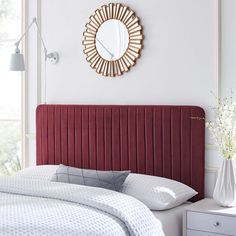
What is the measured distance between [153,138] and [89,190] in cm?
80

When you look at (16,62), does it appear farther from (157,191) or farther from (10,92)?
(157,191)

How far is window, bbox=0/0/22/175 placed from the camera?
15.2ft

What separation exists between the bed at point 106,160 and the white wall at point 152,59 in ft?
0.39

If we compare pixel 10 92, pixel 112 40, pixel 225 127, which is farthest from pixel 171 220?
pixel 10 92

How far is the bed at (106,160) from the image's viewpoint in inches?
101

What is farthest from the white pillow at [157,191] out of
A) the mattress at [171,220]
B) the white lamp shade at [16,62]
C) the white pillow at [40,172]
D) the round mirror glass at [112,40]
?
the white lamp shade at [16,62]

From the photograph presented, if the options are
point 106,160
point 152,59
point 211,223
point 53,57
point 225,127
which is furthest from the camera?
point 53,57

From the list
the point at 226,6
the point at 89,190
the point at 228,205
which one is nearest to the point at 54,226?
the point at 89,190

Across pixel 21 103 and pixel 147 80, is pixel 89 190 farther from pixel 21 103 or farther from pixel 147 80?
pixel 21 103

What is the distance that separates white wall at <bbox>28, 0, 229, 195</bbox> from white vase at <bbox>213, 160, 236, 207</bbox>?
29 cm

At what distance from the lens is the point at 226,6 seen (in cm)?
336

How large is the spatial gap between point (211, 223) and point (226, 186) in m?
0.25

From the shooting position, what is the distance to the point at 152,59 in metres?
3.71

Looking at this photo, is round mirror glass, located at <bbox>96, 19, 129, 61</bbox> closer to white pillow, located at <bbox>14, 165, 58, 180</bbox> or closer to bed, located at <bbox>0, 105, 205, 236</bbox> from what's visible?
bed, located at <bbox>0, 105, 205, 236</bbox>
